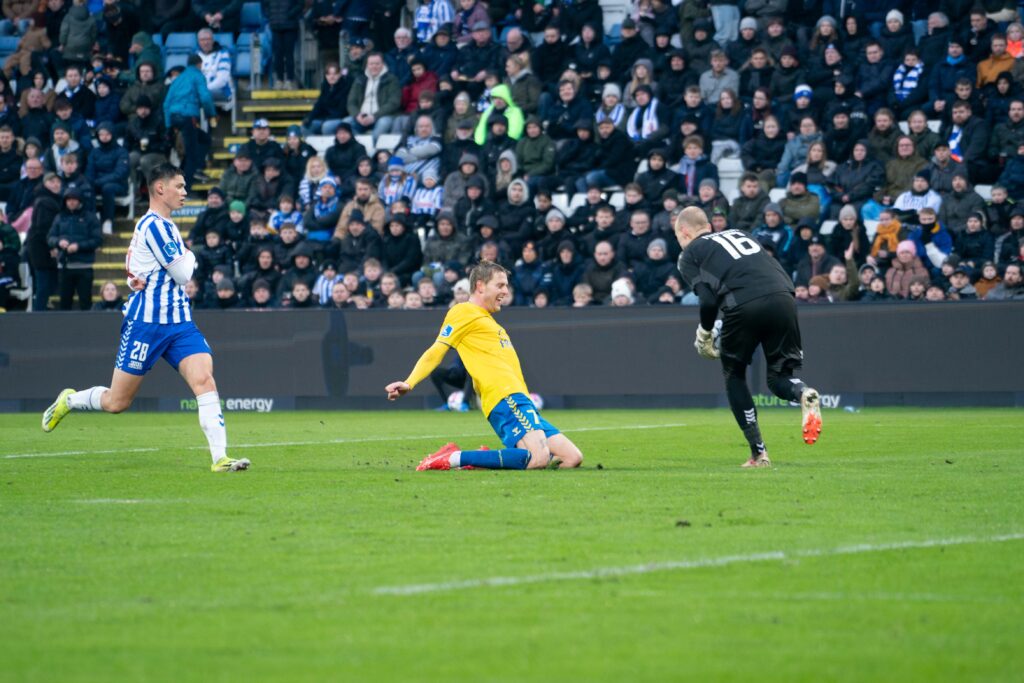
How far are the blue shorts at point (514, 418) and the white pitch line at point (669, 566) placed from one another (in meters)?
4.62

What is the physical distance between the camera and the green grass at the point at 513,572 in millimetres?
5188

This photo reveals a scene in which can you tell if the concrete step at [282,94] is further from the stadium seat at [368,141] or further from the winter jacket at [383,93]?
the stadium seat at [368,141]

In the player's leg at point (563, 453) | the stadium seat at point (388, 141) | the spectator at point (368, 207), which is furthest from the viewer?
the stadium seat at point (388, 141)

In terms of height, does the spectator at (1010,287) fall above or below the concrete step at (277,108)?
below

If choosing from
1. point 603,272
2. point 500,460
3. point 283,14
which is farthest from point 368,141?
point 500,460

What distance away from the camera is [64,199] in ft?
89.8

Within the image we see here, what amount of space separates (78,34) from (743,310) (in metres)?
22.6

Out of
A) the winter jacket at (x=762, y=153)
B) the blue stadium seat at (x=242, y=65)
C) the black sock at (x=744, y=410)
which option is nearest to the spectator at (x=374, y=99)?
the blue stadium seat at (x=242, y=65)

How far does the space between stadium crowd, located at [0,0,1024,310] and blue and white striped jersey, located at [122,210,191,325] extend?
1164 cm

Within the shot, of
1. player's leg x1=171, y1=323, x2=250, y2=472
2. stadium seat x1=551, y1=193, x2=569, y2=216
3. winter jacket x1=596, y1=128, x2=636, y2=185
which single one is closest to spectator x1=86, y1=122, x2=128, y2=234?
stadium seat x1=551, y1=193, x2=569, y2=216

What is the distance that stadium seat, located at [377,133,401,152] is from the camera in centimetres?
2858

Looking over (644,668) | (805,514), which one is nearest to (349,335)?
(805,514)

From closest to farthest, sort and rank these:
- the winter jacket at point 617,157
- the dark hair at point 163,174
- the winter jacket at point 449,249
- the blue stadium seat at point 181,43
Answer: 1. the dark hair at point 163,174
2. the winter jacket at point 449,249
3. the winter jacket at point 617,157
4. the blue stadium seat at point 181,43

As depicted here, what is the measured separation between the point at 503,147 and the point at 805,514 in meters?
18.4
